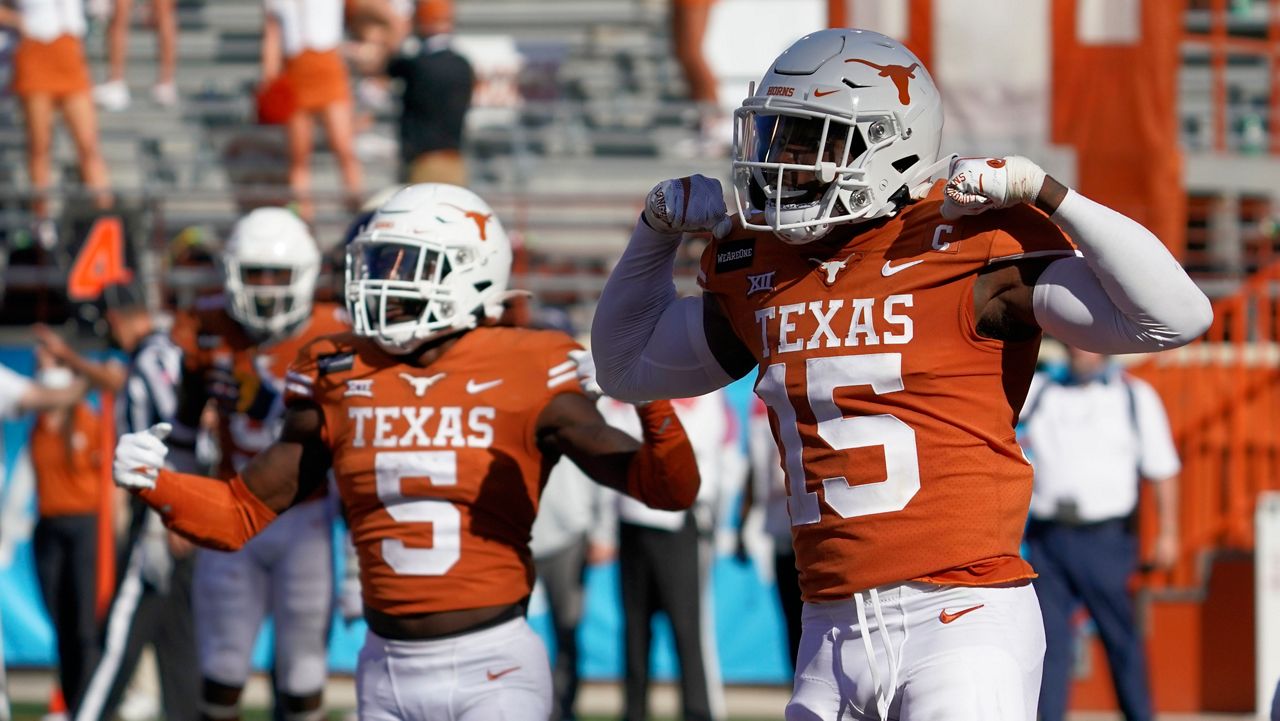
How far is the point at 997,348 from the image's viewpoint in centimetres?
321

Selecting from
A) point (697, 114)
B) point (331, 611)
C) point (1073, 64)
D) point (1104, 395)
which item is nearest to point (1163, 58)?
point (1073, 64)

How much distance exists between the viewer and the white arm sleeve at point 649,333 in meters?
3.59

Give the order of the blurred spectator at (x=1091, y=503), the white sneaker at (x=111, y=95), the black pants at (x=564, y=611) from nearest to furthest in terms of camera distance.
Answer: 1. the blurred spectator at (x=1091, y=503)
2. the black pants at (x=564, y=611)
3. the white sneaker at (x=111, y=95)

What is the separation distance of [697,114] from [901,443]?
8.28 m

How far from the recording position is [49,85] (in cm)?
1048

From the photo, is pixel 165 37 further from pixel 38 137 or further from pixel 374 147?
pixel 38 137

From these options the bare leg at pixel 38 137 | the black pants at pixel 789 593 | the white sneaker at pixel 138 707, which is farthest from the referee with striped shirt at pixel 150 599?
the bare leg at pixel 38 137

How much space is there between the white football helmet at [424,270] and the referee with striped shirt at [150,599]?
Result: 246cm

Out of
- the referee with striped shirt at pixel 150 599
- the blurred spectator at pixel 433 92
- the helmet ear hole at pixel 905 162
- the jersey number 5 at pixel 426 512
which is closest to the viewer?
the helmet ear hole at pixel 905 162

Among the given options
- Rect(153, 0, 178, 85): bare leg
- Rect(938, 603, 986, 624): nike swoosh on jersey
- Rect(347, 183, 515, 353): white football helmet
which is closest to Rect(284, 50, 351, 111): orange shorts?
Rect(153, 0, 178, 85): bare leg

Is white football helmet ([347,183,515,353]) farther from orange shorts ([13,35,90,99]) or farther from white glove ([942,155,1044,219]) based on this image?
orange shorts ([13,35,90,99])

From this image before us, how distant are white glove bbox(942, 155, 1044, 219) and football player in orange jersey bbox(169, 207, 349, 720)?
10.8ft

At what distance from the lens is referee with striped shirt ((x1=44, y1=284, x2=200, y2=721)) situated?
6.63m

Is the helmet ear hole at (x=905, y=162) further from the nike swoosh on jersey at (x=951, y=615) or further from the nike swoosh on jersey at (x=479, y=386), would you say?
the nike swoosh on jersey at (x=479, y=386)
